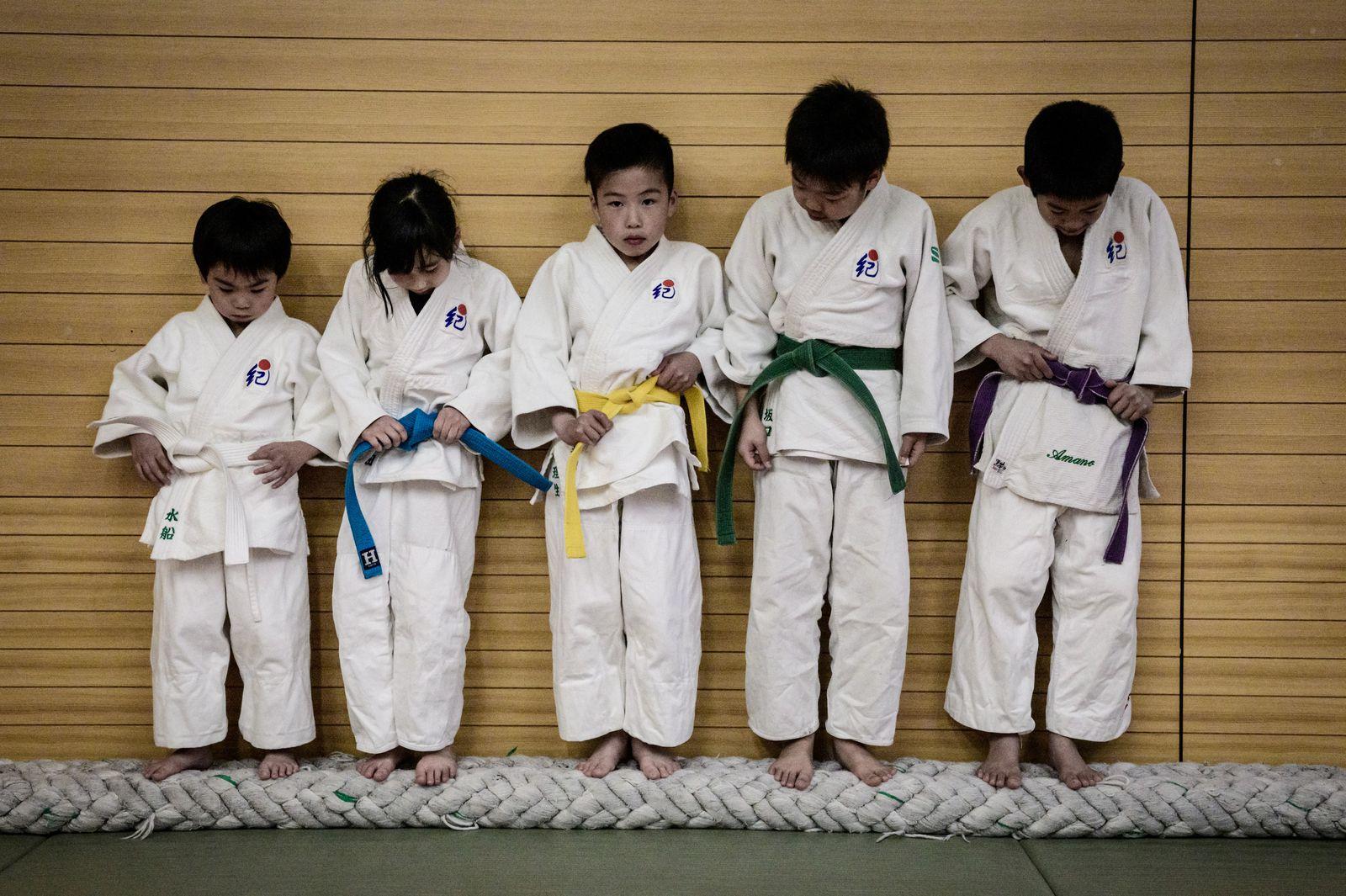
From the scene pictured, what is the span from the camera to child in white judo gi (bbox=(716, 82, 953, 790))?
8.48 ft

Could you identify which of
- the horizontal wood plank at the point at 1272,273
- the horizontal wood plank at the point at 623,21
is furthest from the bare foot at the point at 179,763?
the horizontal wood plank at the point at 1272,273

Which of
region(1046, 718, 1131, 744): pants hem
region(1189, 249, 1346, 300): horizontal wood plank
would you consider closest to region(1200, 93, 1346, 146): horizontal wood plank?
region(1189, 249, 1346, 300): horizontal wood plank

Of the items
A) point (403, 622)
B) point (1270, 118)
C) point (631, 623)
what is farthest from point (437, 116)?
point (1270, 118)

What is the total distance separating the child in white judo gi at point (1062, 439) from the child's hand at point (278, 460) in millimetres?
1786

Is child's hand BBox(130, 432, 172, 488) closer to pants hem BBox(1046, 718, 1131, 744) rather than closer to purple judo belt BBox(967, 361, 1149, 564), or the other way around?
purple judo belt BBox(967, 361, 1149, 564)

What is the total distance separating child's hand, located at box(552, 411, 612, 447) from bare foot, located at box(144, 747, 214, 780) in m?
1.33

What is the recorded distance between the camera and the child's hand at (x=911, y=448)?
261 cm

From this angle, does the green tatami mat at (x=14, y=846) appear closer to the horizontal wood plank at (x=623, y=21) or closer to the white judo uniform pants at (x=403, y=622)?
the white judo uniform pants at (x=403, y=622)

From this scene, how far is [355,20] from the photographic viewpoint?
2.85m

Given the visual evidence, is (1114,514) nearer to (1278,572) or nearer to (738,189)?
(1278,572)

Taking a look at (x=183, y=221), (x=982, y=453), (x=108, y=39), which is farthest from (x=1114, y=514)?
(x=108, y=39)

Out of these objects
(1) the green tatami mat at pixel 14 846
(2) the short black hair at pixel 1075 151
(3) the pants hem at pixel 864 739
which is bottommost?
(1) the green tatami mat at pixel 14 846

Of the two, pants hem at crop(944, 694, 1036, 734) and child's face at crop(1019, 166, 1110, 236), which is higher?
child's face at crop(1019, 166, 1110, 236)

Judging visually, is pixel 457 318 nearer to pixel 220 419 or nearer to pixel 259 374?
pixel 259 374
